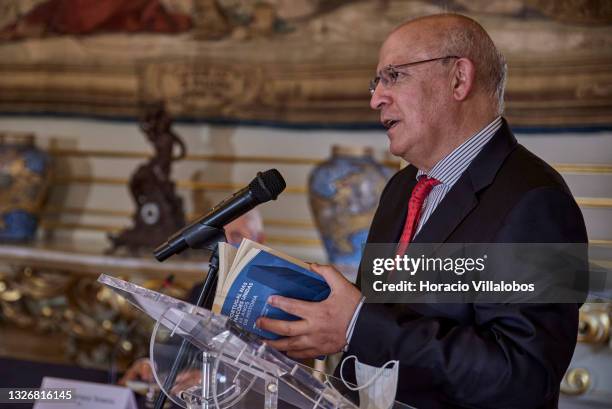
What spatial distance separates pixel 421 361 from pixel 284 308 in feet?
1.01

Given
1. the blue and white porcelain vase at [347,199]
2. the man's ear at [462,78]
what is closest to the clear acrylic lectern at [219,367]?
the man's ear at [462,78]

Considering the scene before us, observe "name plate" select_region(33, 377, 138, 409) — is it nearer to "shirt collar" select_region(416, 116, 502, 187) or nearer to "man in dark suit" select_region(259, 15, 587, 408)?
"man in dark suit" select_region(259, 15, 587, 408)

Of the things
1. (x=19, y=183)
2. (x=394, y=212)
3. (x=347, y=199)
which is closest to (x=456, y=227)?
(x=394, y=212)

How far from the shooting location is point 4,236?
4.91 meters

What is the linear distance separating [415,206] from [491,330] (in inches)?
18.9

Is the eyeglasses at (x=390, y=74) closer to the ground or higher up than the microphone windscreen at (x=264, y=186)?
higher up

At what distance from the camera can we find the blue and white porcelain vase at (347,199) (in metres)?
4.09

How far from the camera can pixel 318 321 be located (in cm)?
169

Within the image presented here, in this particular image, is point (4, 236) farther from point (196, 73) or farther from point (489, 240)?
point (489, 240)

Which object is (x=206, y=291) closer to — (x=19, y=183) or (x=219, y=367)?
(x=219, y=367)

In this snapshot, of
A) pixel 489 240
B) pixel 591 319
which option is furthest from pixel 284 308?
pixel 591 319

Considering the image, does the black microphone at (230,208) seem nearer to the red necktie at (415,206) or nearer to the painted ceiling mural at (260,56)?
the red necktie at (415,206)

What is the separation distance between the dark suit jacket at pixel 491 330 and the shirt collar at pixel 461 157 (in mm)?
109

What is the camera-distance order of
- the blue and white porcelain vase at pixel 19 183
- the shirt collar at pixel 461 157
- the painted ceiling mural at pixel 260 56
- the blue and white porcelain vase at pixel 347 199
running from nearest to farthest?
the shirt collar at pixel 461 157 → the painted ceiling mural at pixel 260 56 → the blue and white porcelain vase at pixel 347 199 → the blue and white porcelain vase at pixel 19 183
